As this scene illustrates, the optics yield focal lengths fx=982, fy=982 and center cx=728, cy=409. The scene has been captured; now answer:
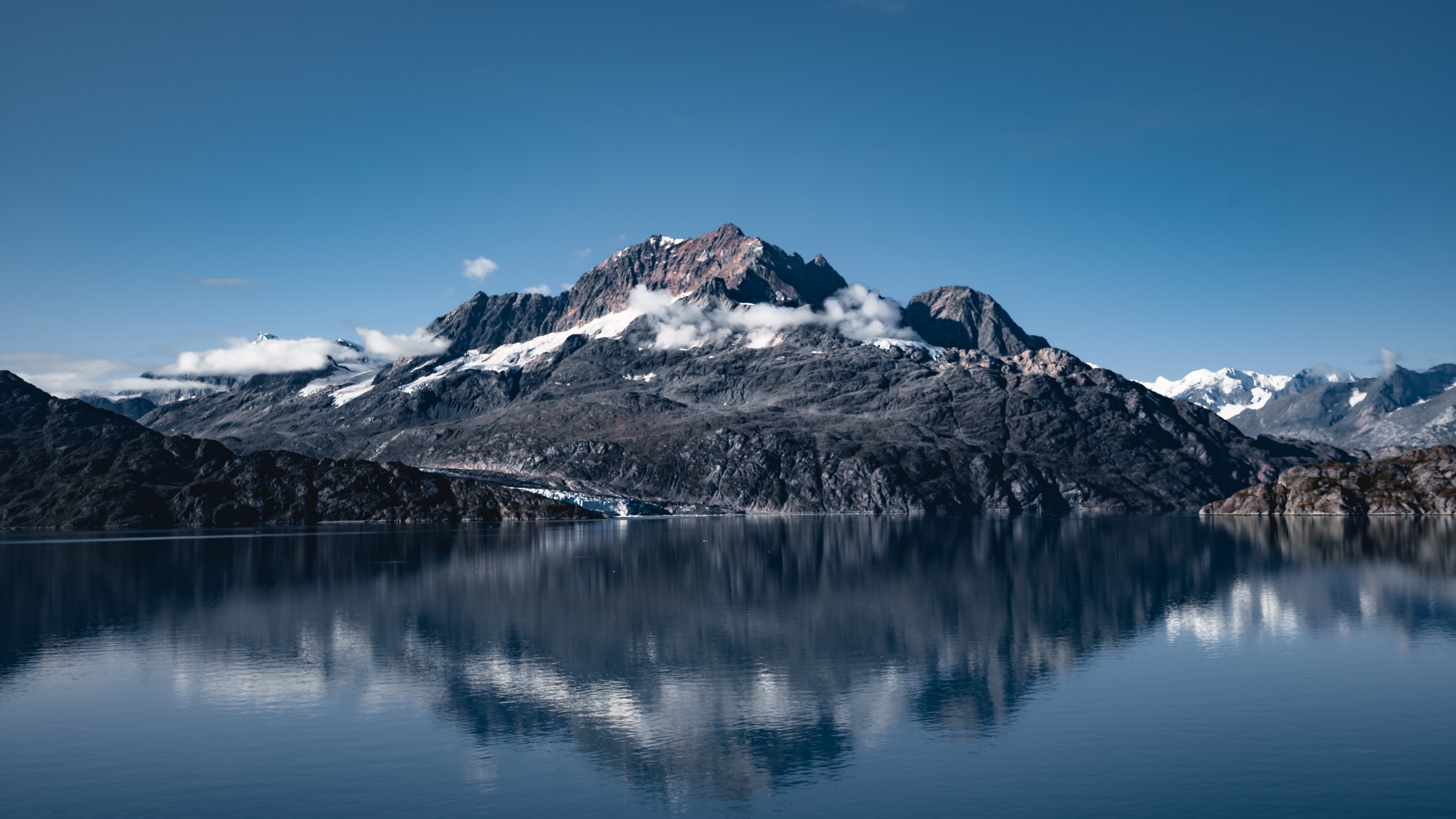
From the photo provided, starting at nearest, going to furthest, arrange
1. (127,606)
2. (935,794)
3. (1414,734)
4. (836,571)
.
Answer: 1. (935,794)
2. (1414,734)
3. (127,606)
4. (836,571)

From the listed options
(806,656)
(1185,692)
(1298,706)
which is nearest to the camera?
(1298,706)

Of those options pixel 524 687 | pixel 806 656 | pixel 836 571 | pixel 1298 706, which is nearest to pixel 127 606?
pixel 524 687

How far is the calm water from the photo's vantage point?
38688mm

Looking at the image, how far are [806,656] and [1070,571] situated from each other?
78.9 metres

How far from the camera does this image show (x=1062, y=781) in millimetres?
39688

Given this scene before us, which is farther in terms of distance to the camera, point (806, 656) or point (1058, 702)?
point (806, 656)

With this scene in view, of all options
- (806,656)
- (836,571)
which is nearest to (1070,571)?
(836,571)

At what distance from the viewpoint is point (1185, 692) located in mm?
56812

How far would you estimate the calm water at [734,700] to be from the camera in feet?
127

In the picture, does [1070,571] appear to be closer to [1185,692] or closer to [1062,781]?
[1185,692]

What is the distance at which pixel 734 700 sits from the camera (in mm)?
54594

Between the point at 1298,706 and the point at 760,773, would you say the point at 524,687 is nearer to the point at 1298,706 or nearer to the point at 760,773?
the point at 760,773

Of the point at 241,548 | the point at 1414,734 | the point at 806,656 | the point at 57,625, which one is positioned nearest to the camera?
the point at 1414,734

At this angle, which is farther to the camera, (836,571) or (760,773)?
(836,571)
